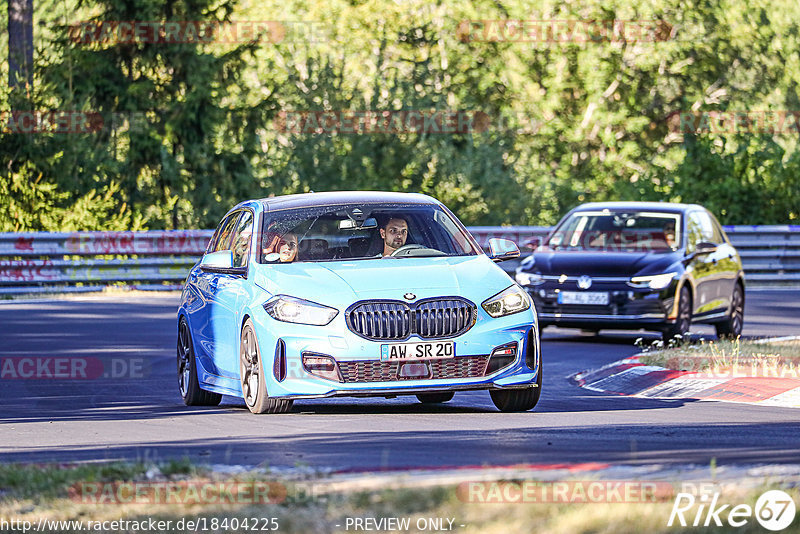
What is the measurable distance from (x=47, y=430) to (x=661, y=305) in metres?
9.46

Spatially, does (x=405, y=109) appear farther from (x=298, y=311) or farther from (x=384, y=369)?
(x=384, y=369)

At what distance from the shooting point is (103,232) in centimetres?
2884

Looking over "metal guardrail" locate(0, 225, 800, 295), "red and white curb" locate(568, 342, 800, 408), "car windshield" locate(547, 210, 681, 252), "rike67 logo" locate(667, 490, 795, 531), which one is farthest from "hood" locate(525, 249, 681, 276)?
"rike67 logo" locate(667, 490, 795, 531)

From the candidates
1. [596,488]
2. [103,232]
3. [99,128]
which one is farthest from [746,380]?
[99,128]

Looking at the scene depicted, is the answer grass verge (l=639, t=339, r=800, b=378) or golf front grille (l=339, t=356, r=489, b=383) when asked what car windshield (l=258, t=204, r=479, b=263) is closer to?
golf front grille (l=339, t=356, r=489, b=383)

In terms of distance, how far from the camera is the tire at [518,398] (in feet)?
37.8

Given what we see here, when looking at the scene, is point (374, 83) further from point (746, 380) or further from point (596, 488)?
point (596, 488)

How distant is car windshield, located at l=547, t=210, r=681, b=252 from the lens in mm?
19719

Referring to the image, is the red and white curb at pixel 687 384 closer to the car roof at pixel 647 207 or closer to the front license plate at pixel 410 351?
the front license plate at pixel 410 351

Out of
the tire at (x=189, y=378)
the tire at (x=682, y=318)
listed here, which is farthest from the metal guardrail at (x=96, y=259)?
the tire at (x=189, y=378)

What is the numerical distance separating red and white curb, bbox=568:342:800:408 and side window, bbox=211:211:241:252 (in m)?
3.45

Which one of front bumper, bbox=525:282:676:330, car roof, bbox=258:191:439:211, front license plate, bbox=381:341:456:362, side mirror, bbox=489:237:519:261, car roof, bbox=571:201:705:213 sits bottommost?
front bumper, bbox=525:282:676:330

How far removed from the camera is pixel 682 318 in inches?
743

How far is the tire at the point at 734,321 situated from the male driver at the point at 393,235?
28.9 ft
